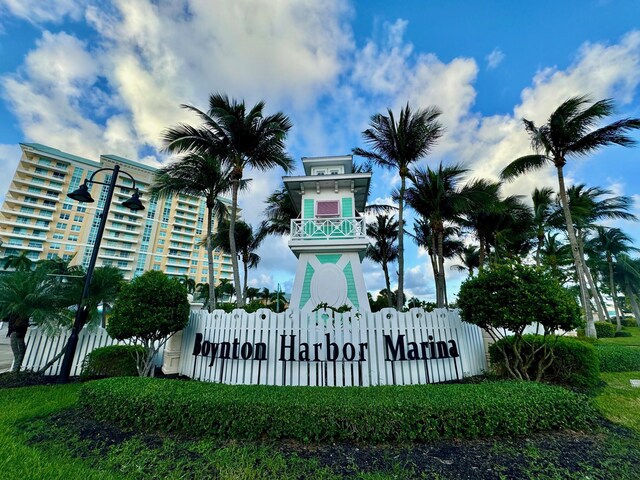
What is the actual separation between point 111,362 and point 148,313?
2.45 m

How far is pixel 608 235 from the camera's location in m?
26.6

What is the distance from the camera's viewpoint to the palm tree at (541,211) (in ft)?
65.3

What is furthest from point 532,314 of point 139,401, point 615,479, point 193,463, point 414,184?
point 414,184

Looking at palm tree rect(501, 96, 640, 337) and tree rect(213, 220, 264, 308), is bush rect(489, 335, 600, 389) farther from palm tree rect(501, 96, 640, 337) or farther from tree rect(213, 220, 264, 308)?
tree rect(213, 220, 264, 308)

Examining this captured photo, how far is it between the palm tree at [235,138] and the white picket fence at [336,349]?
7144mm

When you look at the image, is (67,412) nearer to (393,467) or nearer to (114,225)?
(393,467)

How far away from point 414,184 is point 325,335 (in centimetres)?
1233

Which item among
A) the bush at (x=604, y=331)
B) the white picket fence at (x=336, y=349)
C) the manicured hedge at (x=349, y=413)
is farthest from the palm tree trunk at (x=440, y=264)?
the bush at (x=604, y=331)

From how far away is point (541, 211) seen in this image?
66.0ft

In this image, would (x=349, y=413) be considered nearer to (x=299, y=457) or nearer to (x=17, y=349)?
(x=299, y=457)

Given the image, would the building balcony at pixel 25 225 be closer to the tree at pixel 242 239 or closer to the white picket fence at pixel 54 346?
the tree at pixel 242 239

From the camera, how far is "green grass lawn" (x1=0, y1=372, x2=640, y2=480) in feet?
9.17

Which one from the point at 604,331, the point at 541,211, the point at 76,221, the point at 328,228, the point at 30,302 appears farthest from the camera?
the point at 76,221

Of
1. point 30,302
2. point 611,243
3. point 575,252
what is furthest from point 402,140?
point 611,243
